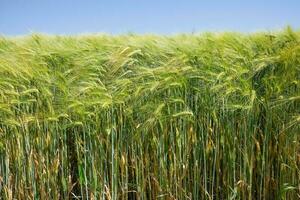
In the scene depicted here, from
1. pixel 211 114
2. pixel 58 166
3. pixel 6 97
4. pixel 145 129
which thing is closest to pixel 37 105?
pixel 6 97

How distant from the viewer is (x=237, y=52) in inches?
170

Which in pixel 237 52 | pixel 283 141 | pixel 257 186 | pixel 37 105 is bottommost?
pixel 257 186

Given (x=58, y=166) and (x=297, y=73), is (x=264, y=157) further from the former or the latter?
(x=58, y=166)

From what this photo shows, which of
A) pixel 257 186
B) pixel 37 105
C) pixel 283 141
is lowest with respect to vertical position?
pixel 257 186

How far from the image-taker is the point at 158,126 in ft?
13.6

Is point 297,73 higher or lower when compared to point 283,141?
higher

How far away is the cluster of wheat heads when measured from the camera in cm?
407

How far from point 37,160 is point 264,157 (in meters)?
1.84

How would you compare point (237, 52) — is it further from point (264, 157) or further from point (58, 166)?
point (58, 166)

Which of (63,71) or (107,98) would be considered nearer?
(107,98)

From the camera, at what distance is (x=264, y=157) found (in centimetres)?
411

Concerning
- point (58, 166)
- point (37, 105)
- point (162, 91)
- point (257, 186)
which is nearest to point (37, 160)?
point (58, 166)

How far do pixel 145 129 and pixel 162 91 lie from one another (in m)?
0.33

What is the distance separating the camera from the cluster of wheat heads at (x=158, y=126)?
4.07 meters
